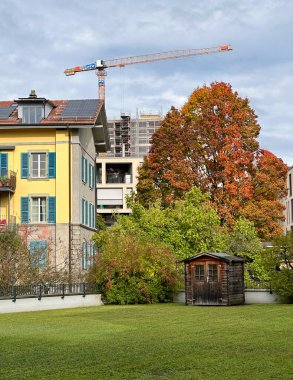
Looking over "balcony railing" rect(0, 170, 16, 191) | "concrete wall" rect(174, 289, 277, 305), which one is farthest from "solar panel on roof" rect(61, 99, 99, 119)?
"concrete wall" rect(174, 289, 277, 305)

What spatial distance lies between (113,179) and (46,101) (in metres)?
67.6

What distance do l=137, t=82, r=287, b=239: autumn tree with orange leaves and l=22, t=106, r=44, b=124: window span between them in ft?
28.0

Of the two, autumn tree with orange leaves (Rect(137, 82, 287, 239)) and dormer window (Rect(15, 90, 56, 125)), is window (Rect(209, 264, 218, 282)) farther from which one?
dormer window (Rect(15, 90, 56, 125))

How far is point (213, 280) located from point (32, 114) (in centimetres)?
1766

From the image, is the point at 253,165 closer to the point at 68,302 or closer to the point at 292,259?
the point at 292,259

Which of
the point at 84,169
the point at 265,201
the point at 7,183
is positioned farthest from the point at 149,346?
the point at 265,201

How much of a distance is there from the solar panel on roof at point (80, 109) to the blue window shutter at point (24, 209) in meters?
5.67

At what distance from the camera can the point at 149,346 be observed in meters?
16.7

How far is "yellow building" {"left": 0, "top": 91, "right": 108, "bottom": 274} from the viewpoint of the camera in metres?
43.6

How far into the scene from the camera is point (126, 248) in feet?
120

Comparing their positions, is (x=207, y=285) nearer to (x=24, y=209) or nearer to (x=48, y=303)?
(x=48, y=303)

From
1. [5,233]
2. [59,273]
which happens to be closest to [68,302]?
[59,273]

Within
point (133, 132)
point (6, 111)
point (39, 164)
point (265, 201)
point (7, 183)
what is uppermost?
point (133, 132)

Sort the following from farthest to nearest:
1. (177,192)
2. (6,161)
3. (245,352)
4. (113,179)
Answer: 1. (113,179)
2. (177,192)
3. (6,161)
4. (245,352)
